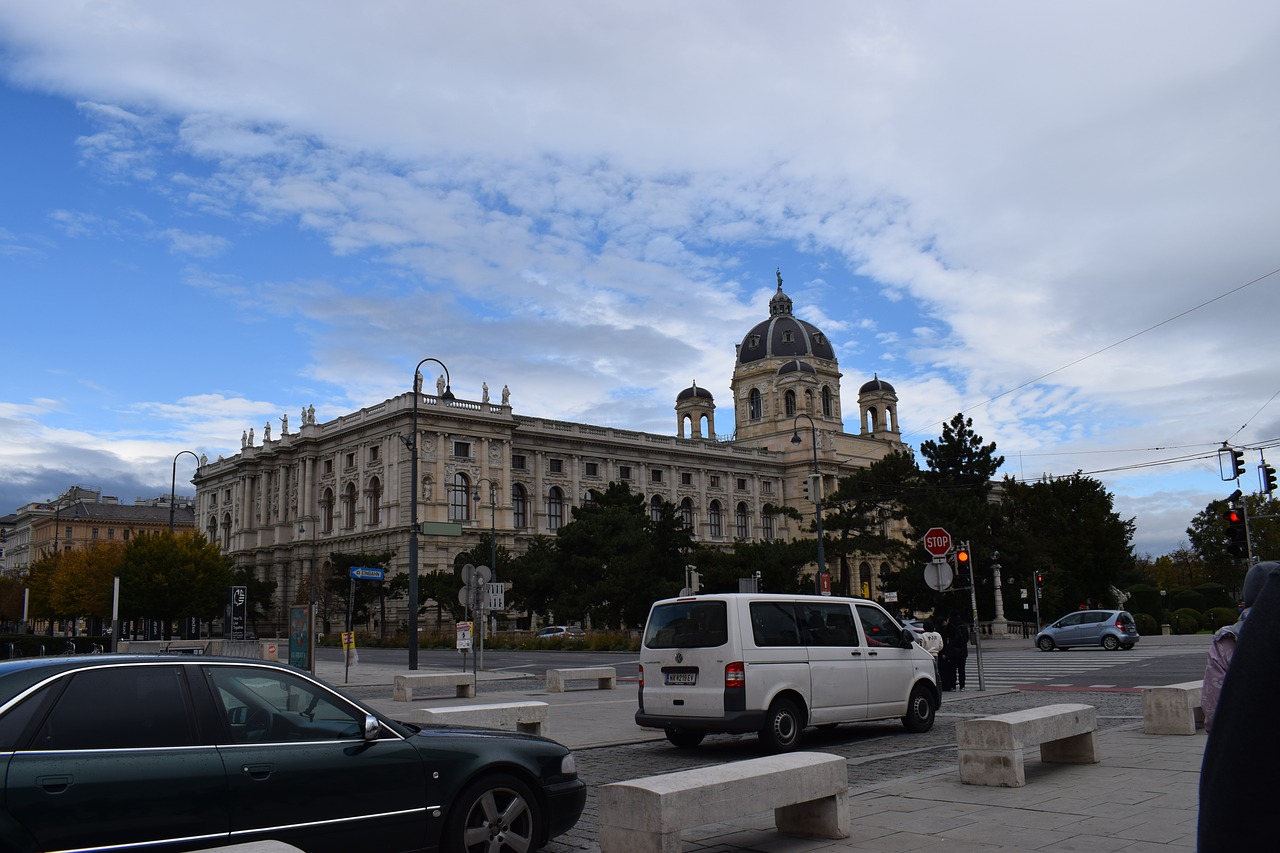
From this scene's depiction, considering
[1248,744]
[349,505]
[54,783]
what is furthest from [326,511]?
[1248,744]

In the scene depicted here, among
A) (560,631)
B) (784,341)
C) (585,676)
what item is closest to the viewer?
(585,676)

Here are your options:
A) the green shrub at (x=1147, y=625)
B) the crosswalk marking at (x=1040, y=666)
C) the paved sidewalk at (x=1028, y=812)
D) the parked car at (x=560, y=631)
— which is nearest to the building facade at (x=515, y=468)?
the parked car at (x=560, y=631)

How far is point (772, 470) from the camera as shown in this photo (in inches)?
4090

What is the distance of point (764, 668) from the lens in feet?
38.8

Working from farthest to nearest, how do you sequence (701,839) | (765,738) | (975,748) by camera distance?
(765,738)
(975,748)
(701,839)

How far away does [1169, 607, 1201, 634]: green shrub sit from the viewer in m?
48.9

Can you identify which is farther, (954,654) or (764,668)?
(954,654)

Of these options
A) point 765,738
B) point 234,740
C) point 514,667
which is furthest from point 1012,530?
point 234,740

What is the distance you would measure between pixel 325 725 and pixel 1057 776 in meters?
6.94

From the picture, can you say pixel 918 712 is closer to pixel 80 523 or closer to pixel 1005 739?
pixel 1005 739

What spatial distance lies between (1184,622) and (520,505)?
166ft

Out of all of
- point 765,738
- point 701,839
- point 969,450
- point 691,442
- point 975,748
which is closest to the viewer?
point 701,839

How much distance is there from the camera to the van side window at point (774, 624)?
39.3 feet

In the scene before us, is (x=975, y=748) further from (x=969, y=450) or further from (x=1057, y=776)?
(x=969, y=450)
